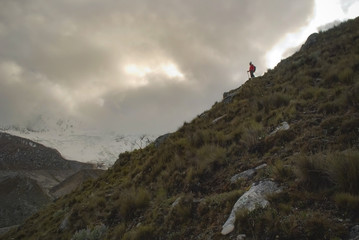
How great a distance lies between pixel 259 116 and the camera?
13.2 metres

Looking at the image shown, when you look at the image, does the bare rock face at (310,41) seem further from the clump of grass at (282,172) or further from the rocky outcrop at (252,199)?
the rocky outcrop at (252,199)

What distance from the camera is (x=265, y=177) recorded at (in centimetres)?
756

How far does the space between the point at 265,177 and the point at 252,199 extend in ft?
3.67

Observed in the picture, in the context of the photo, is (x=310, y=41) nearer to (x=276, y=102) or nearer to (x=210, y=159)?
(x=276, y=102)

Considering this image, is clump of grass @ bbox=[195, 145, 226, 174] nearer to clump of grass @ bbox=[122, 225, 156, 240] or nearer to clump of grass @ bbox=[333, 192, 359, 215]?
clump of grass @ bbox=[122, 225, 156, 240]

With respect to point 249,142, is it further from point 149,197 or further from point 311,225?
point 311,225

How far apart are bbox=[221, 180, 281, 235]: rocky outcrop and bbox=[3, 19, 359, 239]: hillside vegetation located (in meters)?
0.17

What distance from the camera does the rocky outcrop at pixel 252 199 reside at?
20.6ft

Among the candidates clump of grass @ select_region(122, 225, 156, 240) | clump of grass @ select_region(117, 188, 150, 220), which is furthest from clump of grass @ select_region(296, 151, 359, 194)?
clump of grass @ select_region(117, 188, 150, 220)

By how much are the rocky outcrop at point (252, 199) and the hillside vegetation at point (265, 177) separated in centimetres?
17

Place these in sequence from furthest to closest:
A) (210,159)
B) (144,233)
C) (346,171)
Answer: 1. (210,159)
2. (144,233)
3. (346,171)

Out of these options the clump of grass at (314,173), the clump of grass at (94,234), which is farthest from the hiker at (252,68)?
the clump of grass at (314,173)

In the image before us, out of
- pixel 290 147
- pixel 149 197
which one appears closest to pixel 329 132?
pixel 290 147

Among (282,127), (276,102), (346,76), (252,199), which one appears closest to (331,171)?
(252,199)
